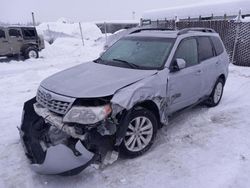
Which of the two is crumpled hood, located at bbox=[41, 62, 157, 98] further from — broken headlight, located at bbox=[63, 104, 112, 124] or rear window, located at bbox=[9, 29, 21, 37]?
rear window, located at bbox=[9, 29, 21, 37]

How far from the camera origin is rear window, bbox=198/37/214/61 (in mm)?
5391

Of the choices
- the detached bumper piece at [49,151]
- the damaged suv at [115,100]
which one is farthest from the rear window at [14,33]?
the detached bumper piece at [49,151]

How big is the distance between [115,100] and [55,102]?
0.84 meters

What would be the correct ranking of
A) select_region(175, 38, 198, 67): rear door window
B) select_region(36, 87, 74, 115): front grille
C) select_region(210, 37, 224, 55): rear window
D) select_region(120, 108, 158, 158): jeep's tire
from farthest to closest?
select_region(210, 37, 224, 55): rear window
select_region(175, 38, 198, 67): rear door window
select_region(120, 108, 158, 158): jeep's tire
select_region(36, 87, 74, 115): front grille

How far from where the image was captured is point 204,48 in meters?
5.56

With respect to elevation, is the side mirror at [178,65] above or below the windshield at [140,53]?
below

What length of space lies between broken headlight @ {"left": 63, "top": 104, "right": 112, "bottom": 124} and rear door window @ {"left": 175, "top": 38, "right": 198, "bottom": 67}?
181 centimetres

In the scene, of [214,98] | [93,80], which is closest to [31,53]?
[214,98]

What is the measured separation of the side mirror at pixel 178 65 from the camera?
14.6 ft

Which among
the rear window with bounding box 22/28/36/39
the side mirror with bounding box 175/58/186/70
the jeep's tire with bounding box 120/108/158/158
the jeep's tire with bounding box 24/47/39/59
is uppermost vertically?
the side mirror with bounding box 175/58/186/70

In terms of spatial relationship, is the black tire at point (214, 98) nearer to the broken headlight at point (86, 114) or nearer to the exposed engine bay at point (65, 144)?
the exposed engine bay at point (65, 144)

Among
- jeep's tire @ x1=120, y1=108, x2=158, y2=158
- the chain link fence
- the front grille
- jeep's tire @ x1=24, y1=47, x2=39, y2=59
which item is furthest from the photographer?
jeep's tire @ x1=24, y1=47, x2=39, y2=59

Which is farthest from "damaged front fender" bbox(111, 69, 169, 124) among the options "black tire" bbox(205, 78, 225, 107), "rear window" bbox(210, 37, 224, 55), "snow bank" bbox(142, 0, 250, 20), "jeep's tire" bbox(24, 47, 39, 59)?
"snow bank" bbox(142, 0, 250, 20)

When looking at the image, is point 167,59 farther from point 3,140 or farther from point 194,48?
point 3,140
